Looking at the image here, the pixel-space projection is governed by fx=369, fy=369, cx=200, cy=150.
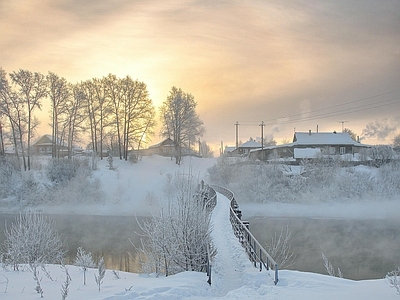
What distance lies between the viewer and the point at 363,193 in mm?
40750

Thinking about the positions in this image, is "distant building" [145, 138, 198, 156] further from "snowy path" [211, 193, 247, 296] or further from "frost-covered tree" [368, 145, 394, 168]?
"snowy path" [211, 193, 247, 296]

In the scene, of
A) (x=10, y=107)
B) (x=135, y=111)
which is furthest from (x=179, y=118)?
(x=10, y=107)

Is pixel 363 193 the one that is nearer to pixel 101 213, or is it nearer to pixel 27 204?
pixel 101 213

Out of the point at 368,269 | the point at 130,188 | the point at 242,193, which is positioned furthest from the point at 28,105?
the point at 368,269

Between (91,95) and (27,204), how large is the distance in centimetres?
1724

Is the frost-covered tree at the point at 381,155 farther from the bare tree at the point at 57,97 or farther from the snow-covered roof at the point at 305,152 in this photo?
the bare tree at the point at 57,97

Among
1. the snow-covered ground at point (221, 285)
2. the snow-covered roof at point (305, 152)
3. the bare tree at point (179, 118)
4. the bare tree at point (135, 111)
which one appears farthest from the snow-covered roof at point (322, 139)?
the snow-covered ground at point (221, 285)

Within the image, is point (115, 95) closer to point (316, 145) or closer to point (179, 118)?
point (179, 118)

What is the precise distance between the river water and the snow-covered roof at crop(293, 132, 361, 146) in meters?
23.3

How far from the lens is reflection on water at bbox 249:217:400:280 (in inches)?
798

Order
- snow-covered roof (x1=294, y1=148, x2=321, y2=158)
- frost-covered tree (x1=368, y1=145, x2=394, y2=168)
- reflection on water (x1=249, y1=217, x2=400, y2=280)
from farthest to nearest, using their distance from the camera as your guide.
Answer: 1. snow-covered roof (x1=294, y1=148, x2=321, y2=158)
2. frost-covered tree (x1=368, y1=145, x2=394, y2=168)
3. reflection on water (x1=249, y1=217, x2=400, y2=280)

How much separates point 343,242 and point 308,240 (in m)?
2.51

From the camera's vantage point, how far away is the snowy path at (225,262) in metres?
9.62

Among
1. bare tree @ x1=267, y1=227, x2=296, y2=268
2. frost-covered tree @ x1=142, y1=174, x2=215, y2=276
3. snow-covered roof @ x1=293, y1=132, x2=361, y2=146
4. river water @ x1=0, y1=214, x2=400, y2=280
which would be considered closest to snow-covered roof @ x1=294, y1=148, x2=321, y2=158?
snow-covered roof @ x1=293, y1=132, x2=361, y2=146
